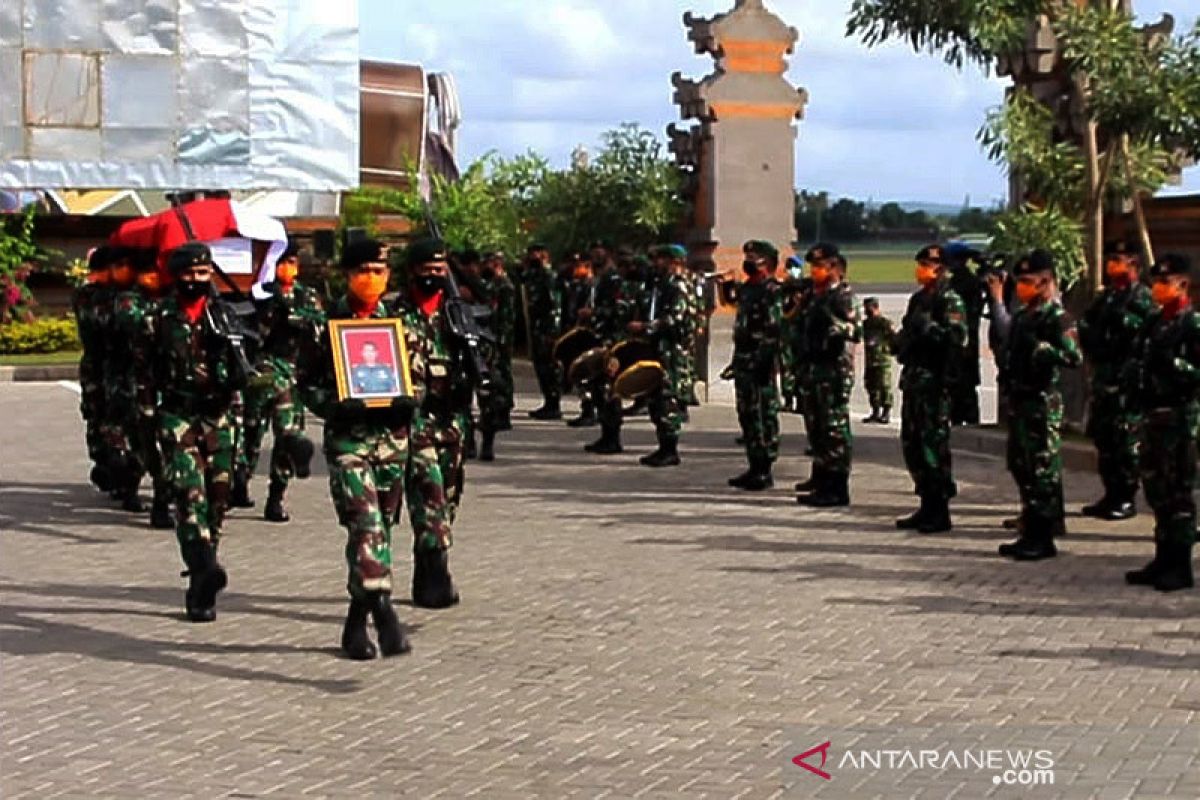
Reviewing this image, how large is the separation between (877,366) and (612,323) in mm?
4499

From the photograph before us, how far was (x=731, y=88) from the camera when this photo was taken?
29.2 metres

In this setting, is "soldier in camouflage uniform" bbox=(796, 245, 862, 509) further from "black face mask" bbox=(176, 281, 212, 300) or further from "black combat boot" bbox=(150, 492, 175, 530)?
"black face mask" bbox=(176, 281, 212, 300)

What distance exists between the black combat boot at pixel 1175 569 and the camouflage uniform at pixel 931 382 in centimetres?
244

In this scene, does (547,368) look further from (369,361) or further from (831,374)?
(369,361)

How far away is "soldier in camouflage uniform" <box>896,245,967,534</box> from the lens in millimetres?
13477

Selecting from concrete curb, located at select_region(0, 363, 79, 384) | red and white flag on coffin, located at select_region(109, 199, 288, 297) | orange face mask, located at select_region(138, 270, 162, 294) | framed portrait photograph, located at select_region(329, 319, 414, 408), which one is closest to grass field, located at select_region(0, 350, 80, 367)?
concrete curb, located at select_region(0, 363, 79, 384)

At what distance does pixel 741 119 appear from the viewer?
2920 cm

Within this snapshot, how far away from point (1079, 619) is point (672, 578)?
2.43 m

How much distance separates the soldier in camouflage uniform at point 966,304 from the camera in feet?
45.6

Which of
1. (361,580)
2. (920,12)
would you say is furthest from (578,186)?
(361,580)

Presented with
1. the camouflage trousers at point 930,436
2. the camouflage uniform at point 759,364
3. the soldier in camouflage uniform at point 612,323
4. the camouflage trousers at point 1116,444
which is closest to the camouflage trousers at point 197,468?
the camouflage trousers at point 930,436

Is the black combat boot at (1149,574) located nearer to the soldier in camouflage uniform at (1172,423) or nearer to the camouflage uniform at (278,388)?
the soldier in camouflage uniform at (1172,423)

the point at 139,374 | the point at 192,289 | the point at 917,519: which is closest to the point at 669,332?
the point at 917,519

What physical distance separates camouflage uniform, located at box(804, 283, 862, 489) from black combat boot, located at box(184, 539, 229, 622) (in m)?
5.29
